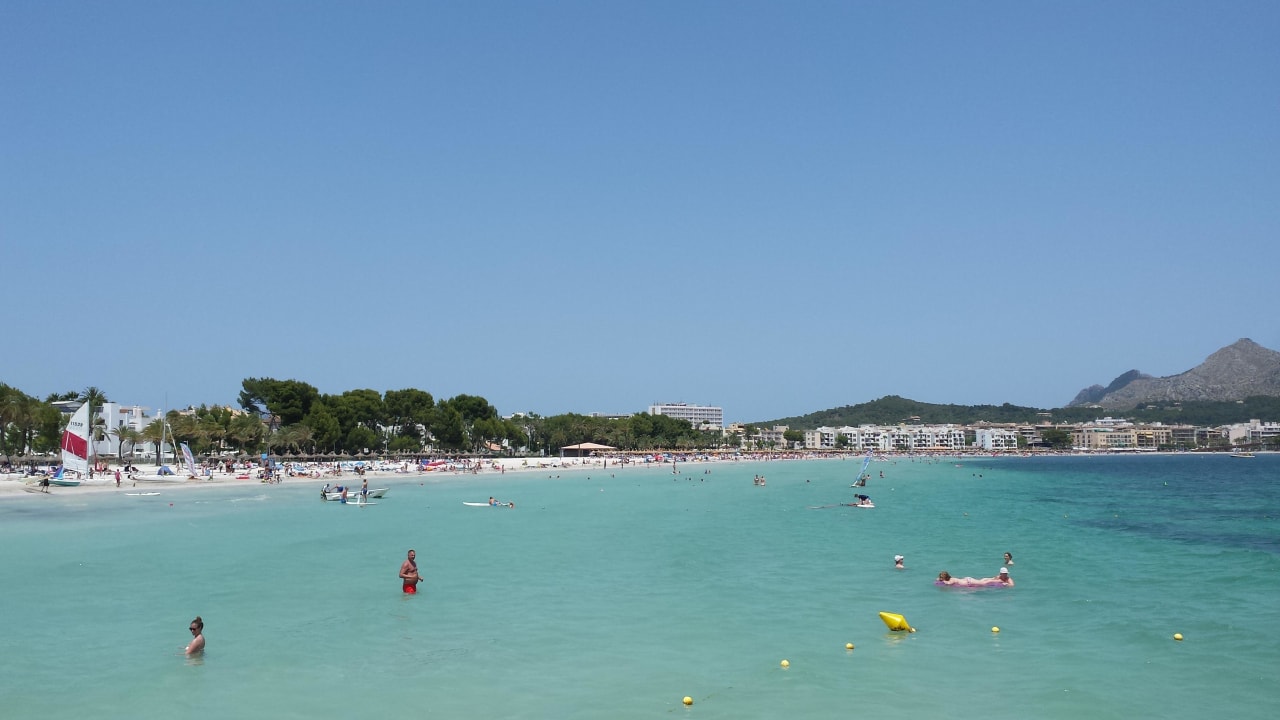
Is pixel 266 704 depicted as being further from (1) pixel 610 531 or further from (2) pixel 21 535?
(2) pixel 21 535

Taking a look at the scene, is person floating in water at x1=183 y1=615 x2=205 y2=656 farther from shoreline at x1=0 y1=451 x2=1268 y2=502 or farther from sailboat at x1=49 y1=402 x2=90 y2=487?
sailboat at x1=49 y1=402 x2=90 y2=487

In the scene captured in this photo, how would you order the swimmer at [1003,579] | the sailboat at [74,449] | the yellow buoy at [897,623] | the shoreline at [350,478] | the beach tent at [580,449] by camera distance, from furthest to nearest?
1. the beach tent at [580,449]
2. the shoreline at [350,478]
3. the sailboat at [74,449]
4. the swimmer at [1003,579]
5. the yellow buoy at [897,623]

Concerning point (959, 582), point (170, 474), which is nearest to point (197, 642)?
point (959, 582)

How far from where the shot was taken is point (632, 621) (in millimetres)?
Answer: 15516

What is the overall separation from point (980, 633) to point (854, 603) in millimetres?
2976

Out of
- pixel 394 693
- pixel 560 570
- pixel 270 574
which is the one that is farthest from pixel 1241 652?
pixel 270 574

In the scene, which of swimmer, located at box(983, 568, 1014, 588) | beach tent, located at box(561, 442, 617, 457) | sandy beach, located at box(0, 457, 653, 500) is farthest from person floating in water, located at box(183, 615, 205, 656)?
beach tent, located at box(561, 442, 617, 457)

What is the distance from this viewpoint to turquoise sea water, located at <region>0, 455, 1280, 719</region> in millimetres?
11164

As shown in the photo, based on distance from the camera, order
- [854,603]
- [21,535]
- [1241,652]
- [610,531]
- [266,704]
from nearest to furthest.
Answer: [266,704] → [1241,652] → [854,603] → [21,535] → [610,531]

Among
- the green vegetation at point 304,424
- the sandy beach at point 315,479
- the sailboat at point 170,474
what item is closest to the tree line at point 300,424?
the green vegetation at point 304,424

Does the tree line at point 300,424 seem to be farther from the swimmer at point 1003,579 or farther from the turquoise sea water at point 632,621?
the swimmer at point 1003,579

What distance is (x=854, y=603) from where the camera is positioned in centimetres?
1722

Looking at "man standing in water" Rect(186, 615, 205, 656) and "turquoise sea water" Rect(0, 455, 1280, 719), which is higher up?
"man standing in water" Rect(186, 615, 205, 656)

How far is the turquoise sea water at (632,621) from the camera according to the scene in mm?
11164
